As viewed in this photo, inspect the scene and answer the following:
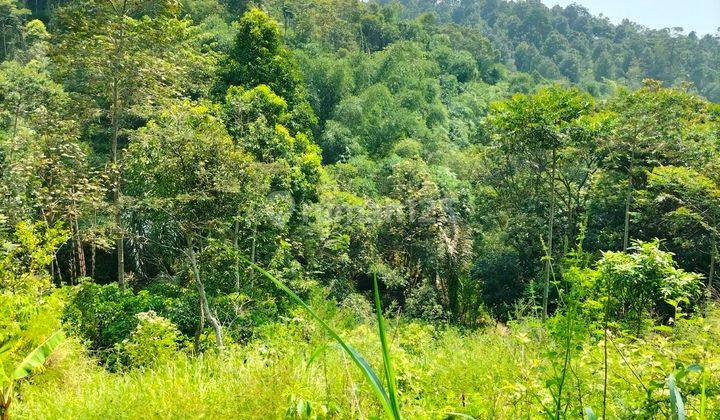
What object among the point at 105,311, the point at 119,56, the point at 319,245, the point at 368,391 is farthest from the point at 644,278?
the point at 319,245

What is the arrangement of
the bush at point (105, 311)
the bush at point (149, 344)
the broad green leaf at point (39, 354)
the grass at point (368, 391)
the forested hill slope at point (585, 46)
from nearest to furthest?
the grass at point (368, 391) < the broad green leaf at point (39, 354) < the bush at point (149, 344) < the bush at point (105, 311) < the forested hill slope at point (585, 46)

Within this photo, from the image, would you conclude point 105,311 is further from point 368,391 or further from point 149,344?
point 368,391

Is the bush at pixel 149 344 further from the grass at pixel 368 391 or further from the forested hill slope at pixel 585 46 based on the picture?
the forested hill slope at pixel 585 46

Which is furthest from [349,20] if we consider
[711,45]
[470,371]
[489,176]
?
[711,45]

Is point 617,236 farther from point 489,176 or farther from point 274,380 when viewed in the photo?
point 274,380

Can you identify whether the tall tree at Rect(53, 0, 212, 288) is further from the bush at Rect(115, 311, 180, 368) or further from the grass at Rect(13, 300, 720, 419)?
the grass at Rect(13, 300, 720, 419)

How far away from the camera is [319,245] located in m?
12.9

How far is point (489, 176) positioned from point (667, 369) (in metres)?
15.9

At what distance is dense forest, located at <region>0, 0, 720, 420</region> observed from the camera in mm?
2418

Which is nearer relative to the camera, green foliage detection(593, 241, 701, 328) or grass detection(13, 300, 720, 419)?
grass detection(13, 300, 720, 419)

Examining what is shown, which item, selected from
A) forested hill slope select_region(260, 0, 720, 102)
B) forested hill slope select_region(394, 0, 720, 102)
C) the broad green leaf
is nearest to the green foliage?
the broad green leaf

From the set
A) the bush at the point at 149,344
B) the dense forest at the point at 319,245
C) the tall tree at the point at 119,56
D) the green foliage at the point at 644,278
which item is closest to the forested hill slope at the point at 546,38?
the dense forest at the point at 319,245

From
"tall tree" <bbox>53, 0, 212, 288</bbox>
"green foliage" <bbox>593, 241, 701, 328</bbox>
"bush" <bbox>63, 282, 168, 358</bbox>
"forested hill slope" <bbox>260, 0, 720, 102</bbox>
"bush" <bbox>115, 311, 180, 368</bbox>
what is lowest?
"bush" <bbox>63, 282, 168, 358</bbox>

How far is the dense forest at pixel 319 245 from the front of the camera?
2418mm
